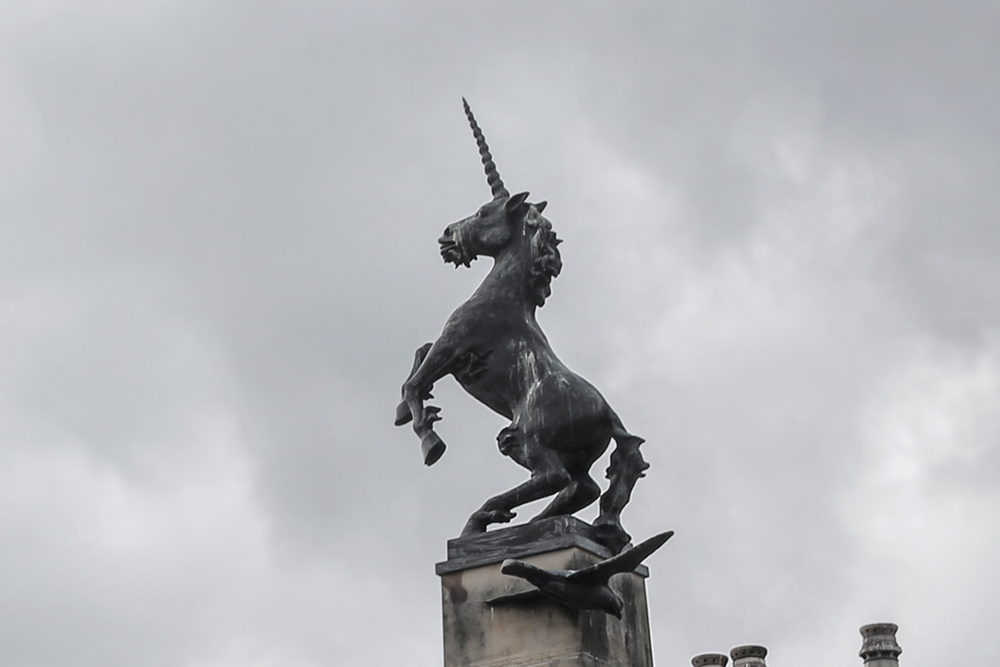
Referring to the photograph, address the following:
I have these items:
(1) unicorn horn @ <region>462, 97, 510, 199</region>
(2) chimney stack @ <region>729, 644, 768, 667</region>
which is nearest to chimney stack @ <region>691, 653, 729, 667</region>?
(2) chimney stack @ <region>729, 644, 768, 667</region>

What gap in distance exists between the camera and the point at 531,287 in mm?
9820

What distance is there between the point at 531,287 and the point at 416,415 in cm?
117

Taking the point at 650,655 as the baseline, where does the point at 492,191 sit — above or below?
above

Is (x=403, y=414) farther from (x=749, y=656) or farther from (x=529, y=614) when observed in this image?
(x=749, y=656)

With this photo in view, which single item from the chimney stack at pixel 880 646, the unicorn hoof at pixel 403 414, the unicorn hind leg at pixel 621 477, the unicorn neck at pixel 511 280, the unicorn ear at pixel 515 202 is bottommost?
the unicorn hind leg at pixel 621 477

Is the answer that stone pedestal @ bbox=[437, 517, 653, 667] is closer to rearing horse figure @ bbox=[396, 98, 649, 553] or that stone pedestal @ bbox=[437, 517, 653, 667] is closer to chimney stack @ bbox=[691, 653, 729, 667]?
rearing horse figure @ bbox=[396, 98, 649, 553]

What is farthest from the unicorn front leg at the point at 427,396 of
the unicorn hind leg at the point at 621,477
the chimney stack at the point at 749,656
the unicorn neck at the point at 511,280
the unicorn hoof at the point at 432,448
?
the chimney stack at the point at 749,656

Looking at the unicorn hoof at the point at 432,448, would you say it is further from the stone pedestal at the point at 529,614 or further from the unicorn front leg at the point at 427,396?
the stone pedestal at the point at 529,614

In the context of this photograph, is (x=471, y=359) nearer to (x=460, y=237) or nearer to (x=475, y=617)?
(x=460, y=237)

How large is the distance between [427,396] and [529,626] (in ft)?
6.10

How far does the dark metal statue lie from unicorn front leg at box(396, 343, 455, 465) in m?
1.17

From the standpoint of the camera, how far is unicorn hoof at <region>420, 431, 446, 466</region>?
9461 millimetres

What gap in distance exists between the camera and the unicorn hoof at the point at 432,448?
9.46m

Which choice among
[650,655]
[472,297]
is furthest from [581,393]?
[650,655]
